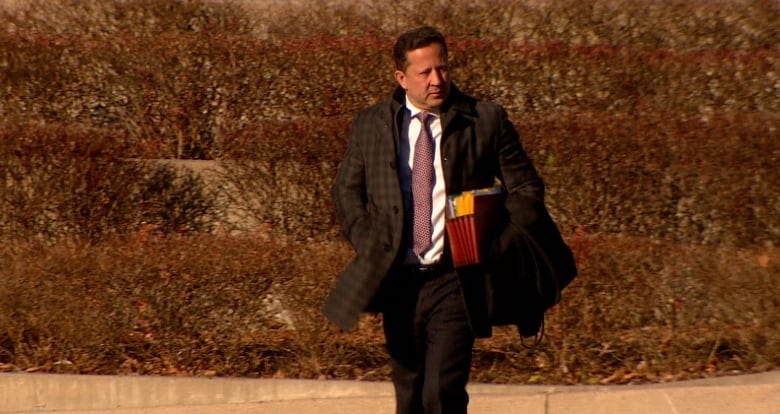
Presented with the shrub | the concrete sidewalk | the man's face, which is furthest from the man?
the shrub

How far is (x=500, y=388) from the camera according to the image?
223 inches

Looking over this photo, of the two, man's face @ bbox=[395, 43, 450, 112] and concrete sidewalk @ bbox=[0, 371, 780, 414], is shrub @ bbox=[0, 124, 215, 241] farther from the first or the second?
man's face @ bbox=[395, 43, 450, 112]

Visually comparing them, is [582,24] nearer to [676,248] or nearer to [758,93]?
Answer: [758,93]

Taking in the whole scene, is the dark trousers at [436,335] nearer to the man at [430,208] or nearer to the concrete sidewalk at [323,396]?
the man at [430,208]

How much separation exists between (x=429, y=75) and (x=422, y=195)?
1.21 feet

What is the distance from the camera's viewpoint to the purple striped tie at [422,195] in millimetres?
4066

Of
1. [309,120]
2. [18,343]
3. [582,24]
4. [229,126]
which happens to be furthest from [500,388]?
[582,24]

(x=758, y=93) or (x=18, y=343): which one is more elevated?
(x=758, y=93)

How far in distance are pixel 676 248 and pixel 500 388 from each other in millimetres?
1385

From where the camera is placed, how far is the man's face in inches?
158

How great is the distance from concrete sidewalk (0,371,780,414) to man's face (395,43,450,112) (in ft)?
5.99

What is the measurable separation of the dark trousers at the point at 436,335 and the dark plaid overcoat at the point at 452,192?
0.20 feet

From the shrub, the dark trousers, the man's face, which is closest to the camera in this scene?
the man's face

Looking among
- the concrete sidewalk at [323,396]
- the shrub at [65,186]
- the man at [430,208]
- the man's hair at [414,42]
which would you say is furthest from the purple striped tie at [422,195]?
the shrub at [65,186]
